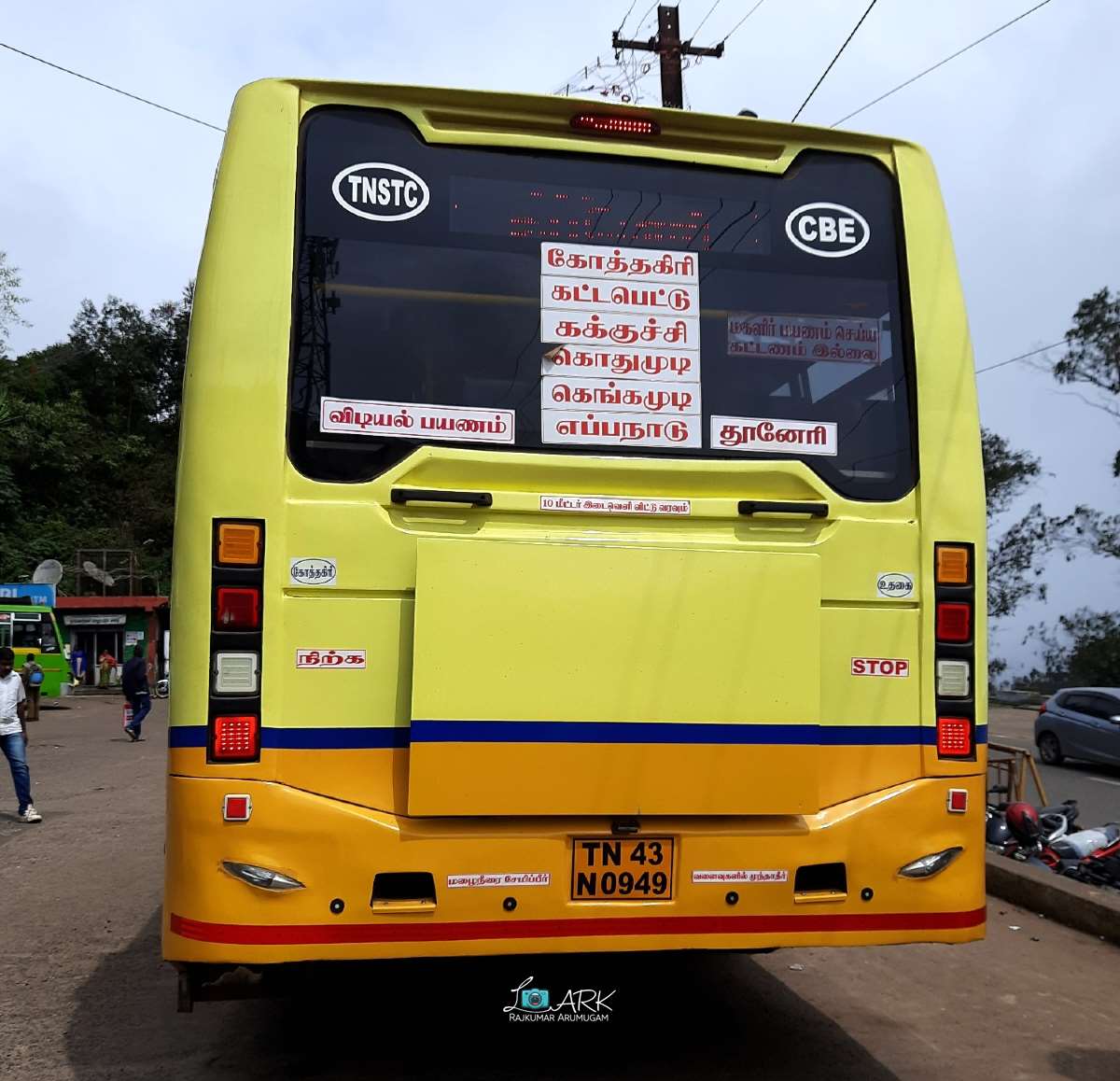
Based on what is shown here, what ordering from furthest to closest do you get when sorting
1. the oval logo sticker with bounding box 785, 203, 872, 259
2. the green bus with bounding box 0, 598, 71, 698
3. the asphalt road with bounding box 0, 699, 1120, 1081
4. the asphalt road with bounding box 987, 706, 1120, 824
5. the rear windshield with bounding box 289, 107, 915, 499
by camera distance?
1. the green bus with bounding box 0, 598, 71, 698
2. the asphalt road with bounding box 987, 706, 1120, 824
3. the asphalt road with bounding box 0, 699, 1120, 1081
4. the oval logo sticker with bounding box 785, 203, 872, 259
5. the rear windshield with bounding box 289, 107, 915, 499

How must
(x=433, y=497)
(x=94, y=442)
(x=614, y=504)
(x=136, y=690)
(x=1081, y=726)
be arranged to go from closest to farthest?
1. (x=433, y=497)
2. (x=614, y=504)
3. (x=1081, y=726)
4. (x=136, y=690)
5. (x=94, y=442)

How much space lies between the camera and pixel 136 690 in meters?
22.2

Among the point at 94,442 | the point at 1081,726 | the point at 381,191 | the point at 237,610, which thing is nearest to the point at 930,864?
the point at 237,610

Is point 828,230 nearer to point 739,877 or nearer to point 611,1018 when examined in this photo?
point 739,877

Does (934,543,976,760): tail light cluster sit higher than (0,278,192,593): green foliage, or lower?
lower

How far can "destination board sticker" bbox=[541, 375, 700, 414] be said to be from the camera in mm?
4086

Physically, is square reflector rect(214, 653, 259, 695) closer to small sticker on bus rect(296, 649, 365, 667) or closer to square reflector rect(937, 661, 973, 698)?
small sticker on bus rect(296, 649, 365, 667)

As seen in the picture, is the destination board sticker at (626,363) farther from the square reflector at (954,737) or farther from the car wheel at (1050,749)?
the car wheel at (1050,749)

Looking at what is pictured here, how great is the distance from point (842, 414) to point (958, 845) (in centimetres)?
152

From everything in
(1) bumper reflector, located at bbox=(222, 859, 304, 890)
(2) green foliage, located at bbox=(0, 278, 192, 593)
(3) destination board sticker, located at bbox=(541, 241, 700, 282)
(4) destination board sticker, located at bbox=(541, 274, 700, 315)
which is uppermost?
(2) green foliage, located at bbox=(0, 278, 192, 593)

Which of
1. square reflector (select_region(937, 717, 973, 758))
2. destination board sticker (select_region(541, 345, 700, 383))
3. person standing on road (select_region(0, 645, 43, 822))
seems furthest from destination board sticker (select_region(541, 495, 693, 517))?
person standing on road (select_region(0, 645, 43, 822))

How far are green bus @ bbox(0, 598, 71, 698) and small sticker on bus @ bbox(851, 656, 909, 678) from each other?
33751mm

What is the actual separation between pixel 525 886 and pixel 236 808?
916mm

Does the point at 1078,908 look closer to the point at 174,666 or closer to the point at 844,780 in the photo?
the point at 844,780
